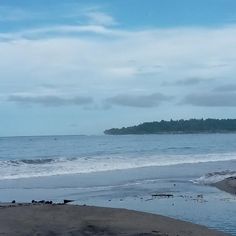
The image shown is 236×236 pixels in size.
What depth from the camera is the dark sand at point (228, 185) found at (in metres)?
24.7

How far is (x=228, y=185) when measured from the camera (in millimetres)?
26188

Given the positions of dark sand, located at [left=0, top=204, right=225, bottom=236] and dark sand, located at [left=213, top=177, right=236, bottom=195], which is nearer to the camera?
dark sand, located at [left=0, top=204, right=225, bottom=236]

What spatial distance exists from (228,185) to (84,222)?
12249mm

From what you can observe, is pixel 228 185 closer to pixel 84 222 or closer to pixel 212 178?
pixel 212 178

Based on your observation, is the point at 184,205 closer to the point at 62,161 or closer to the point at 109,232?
the point at 109,232

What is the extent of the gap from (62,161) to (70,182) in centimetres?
1861

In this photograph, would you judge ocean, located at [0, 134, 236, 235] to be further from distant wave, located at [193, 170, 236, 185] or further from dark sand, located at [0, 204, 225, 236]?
dark sand, located at [0, 204, 225, 236]

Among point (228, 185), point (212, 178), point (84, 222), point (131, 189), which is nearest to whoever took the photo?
point (84, 222)

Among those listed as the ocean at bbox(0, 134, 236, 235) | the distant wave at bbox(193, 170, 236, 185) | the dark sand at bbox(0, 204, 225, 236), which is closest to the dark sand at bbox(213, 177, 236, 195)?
the ocean at bbox(0, 134, 236, 235)

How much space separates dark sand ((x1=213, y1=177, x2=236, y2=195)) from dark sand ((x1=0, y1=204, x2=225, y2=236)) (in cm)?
855

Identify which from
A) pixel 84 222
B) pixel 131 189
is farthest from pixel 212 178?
pixel 84 222

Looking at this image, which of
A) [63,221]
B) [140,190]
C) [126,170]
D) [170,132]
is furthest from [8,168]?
[170,132]

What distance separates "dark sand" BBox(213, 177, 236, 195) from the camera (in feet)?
80.9

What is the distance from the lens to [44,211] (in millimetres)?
16906
